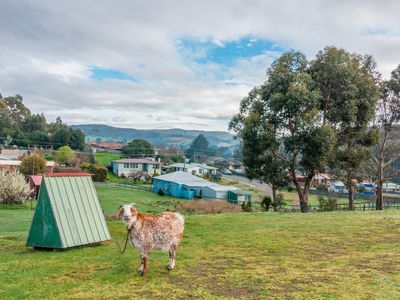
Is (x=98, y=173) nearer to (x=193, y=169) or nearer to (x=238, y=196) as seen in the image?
(x=238, y=196)

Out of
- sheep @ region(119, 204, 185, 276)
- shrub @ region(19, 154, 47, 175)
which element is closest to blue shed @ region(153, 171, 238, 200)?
shrub @ region(19, 154, 47, 175)

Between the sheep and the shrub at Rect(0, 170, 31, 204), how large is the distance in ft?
79.9

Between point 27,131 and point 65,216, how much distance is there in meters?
101

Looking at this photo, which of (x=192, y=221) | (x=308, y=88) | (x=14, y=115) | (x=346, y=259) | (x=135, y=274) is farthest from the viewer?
(x=14, y=115)

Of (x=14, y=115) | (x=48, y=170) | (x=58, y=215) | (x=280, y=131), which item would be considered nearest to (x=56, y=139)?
(x=14, y=115)

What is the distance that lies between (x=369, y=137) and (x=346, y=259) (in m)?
17.3

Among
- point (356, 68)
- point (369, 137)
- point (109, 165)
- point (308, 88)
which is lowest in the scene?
point (109, 165)

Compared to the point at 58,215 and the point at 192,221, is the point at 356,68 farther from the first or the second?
the point at 58,215

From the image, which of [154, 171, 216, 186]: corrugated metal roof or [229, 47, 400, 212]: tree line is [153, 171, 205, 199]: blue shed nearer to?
[154, 171, 216, 186]: corrugated metal roof

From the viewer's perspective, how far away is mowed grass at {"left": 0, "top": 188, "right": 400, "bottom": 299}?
244 inches

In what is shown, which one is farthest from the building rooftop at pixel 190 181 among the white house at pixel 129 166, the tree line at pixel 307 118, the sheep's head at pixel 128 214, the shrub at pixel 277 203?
the sheep's head at pixel 128 214

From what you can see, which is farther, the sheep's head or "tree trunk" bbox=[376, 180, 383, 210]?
"tree trunk" bbox=[376, 180, 383, 210]

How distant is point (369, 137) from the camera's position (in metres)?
23.9

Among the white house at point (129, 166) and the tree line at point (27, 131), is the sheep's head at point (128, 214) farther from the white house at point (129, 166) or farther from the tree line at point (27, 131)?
the tree line at point (27, 131)
